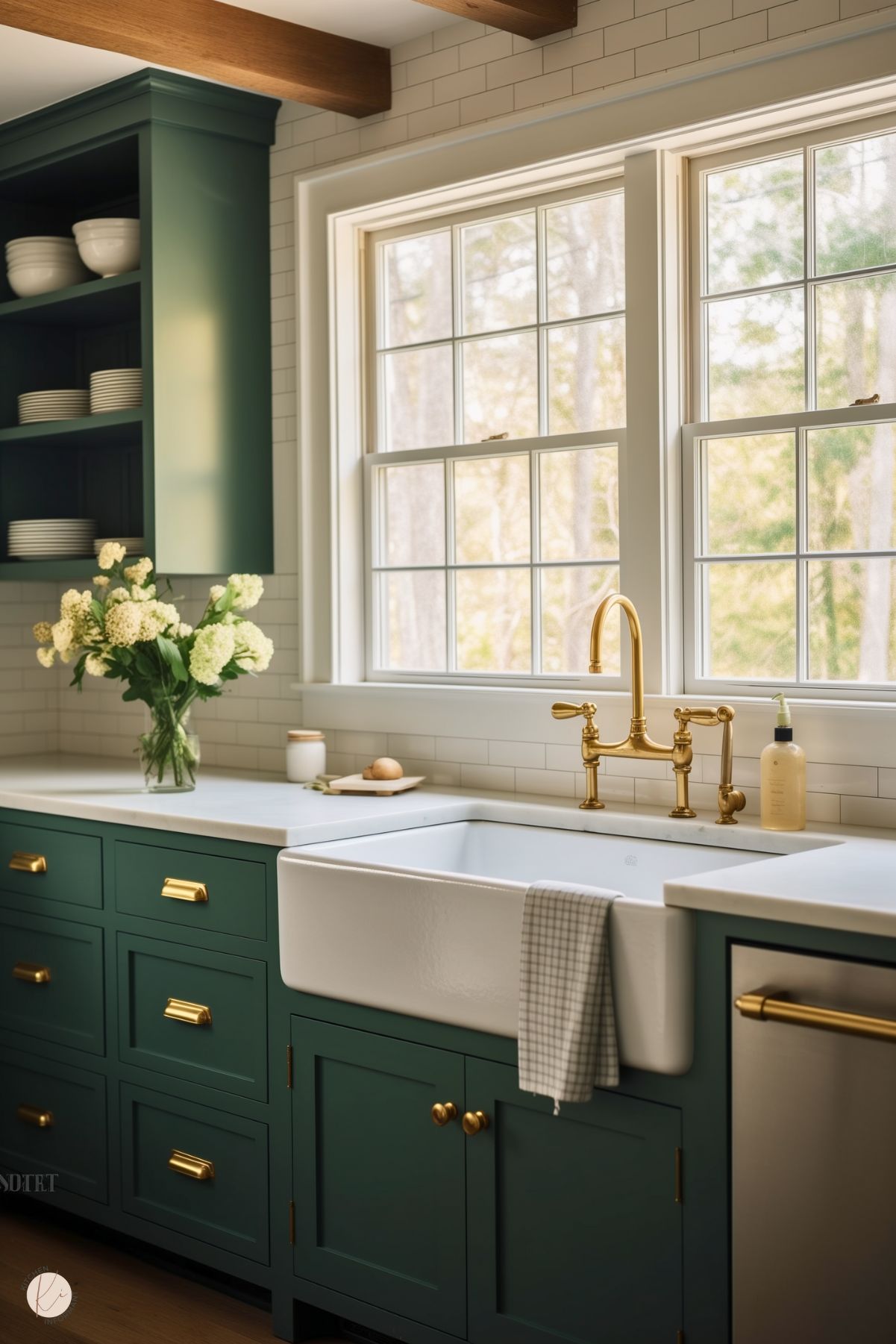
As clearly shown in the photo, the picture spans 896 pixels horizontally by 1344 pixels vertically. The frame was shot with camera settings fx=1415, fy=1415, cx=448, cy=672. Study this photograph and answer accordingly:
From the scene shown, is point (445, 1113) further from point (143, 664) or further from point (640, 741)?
point (143, 664)

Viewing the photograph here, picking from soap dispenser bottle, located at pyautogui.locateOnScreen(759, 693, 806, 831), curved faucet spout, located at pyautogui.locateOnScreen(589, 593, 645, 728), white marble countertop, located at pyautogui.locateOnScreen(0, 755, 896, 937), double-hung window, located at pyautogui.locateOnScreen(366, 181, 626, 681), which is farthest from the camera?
double-hung window, located at pyautogui.locateOnScreen(366, 181, 626, 681)

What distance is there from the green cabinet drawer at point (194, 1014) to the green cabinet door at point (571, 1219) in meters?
0.62

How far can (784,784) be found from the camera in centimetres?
277

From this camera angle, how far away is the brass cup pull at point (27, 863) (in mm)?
3451

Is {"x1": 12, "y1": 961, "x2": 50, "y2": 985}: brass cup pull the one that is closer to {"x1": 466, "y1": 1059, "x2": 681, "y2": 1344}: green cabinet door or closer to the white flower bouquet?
the white flower bouquet

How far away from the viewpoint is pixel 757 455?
124 inches

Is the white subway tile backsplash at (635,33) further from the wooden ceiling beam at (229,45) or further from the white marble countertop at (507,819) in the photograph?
the white marble countertop at (507,819)

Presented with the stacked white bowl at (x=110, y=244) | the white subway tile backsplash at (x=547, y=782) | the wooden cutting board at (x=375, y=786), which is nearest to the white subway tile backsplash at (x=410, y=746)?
the wooden cutting board at (x=375, y=786)

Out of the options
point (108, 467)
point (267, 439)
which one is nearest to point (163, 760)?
point (267, 439)

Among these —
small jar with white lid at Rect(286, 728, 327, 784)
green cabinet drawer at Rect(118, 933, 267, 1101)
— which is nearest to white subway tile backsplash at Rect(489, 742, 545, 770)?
small jar with white lid at Rect(286, 728, 327, 784)

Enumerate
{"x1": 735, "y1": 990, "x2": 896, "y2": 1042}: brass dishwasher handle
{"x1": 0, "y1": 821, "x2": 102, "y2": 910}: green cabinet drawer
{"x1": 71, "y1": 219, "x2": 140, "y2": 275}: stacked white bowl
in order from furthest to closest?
{"x1": 71, "y1": 219, "x2": 140, "y2": 275}: stacked white bowl < {"x1": 0, "y1": 821, "x2": 102, "y2": 910}: green cabinet drawer < {"x1": 735, "y1": 990, "x2": 896, "y2": 1042}: brass dishwasher handle

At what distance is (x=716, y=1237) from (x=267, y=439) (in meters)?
2.59

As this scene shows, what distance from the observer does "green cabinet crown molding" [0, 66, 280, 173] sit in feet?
12.3

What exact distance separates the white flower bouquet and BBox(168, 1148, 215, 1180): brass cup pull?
2.89ft
